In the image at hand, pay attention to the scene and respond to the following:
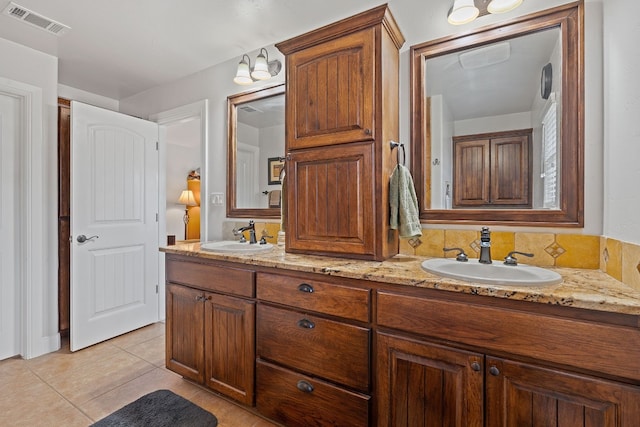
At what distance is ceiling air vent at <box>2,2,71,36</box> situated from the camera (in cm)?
187

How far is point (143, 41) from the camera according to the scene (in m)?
2.24

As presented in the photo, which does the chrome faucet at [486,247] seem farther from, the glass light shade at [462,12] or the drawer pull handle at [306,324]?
the glass light shade at [462,12]

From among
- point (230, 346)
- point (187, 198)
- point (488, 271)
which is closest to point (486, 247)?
point (488, 271)

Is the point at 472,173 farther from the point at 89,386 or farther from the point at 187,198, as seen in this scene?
the point at 187,198

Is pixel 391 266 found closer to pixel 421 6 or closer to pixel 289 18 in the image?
pixel 421 6

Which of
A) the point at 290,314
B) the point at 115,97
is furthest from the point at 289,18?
the point at 115,97

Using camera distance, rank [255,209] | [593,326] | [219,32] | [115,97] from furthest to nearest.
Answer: [115,97]
[255,209]
[219,32]
[593,326]

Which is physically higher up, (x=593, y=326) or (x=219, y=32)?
(x=219, y=32)

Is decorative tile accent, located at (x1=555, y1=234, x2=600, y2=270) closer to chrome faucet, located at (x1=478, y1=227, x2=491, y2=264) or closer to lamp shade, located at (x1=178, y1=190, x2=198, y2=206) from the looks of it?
chrome faucet, located at (x1=478, y1=227, x2=491, y2=264)

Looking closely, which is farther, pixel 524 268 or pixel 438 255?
pixel 438 255

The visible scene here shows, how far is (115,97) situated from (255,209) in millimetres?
2254

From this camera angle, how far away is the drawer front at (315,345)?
132cm

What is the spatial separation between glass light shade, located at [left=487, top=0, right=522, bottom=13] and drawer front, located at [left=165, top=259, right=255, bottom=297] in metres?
1.76

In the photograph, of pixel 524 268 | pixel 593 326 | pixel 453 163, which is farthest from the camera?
pixel 453 163
